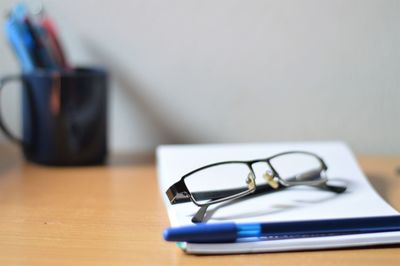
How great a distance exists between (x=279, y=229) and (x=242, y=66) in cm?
37

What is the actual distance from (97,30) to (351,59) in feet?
1.17

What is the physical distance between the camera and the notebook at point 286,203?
0.43 metres

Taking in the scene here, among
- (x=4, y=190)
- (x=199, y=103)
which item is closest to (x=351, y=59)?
(x=199, y=103)

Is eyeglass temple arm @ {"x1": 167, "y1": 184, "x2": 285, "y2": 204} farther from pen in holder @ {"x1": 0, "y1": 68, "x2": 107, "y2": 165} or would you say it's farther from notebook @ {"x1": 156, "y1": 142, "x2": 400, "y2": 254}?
pen in holder @ {"x1": 0, "y1": 68, "x2": 107, "y2": 165}

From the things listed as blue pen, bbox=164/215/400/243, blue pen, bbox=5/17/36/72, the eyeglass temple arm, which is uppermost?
blue pen, bbox=5/17/36/72

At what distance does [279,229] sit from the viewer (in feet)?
1.42

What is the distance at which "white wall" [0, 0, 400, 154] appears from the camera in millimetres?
742

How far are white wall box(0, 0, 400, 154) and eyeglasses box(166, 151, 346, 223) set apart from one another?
145 millimetres

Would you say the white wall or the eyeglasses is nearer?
the eyeglasses

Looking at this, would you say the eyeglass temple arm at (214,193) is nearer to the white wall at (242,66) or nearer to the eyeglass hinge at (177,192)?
the eyeglass hinge at (177,192)

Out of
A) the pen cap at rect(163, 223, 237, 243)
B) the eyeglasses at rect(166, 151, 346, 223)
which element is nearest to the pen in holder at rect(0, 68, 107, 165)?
the eyeglasses at rect(166, 151, 346, 223)

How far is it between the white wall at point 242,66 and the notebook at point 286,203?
0.11 m

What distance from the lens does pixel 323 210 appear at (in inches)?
20.1

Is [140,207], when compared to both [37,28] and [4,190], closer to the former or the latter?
[4,190]
